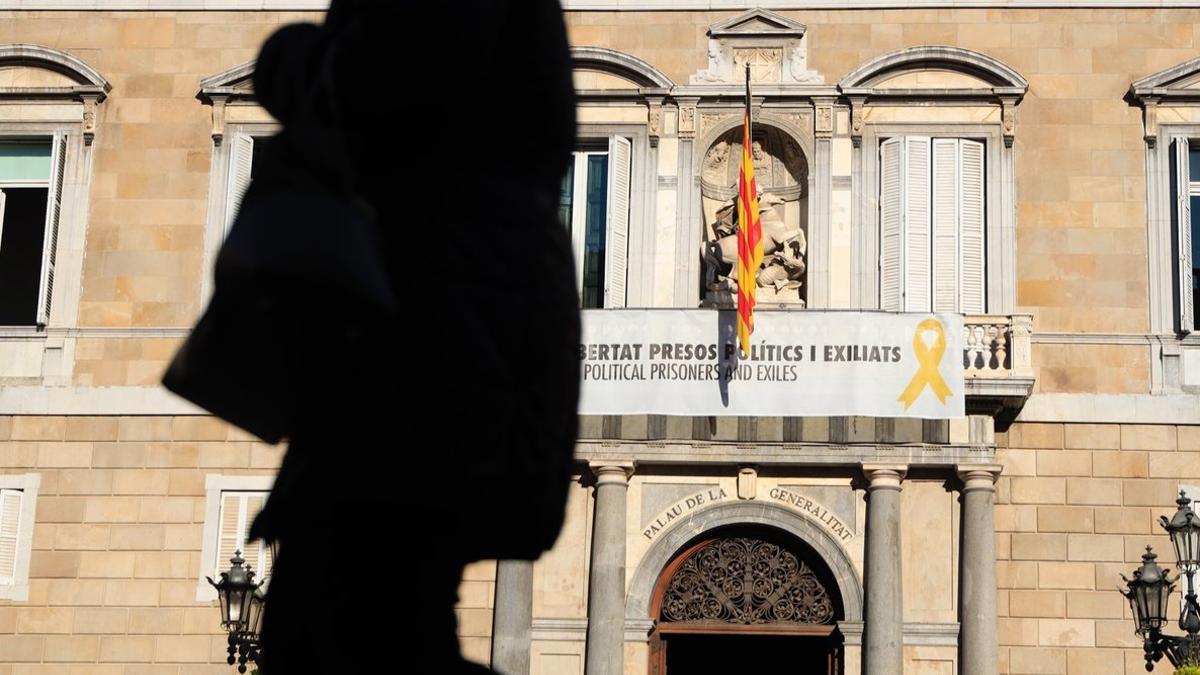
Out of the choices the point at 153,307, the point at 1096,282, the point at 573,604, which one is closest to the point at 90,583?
the point at 153,307

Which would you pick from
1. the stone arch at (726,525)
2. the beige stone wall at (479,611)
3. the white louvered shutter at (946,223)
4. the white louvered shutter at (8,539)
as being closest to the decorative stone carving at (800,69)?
the white louvered shutter at (946,223)

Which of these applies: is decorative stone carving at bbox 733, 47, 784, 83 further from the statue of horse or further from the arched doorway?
the arched doorway

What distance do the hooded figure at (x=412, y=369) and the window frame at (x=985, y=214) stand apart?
636 inches

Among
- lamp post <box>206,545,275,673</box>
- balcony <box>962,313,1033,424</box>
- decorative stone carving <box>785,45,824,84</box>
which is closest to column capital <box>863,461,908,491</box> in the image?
balcony <box>962,313,1033,424</box>

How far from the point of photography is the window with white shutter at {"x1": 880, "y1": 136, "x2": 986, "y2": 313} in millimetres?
19109

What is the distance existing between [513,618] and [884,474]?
12.1 feet

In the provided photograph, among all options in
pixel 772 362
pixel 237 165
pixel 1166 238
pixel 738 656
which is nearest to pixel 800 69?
pixel 772 362

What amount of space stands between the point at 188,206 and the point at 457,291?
1770 centimetres

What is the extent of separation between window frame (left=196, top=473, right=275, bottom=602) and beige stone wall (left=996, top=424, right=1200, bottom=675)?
23.4 feet

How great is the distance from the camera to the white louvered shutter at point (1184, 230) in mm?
18797

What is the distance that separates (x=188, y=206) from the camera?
20.1 m

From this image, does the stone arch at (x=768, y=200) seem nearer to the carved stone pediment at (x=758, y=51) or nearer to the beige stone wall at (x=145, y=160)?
the carved stone pediment at (x=758, y=51)

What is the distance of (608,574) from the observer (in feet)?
60.8

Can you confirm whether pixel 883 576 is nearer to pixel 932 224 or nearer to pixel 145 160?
pixel 932 224
